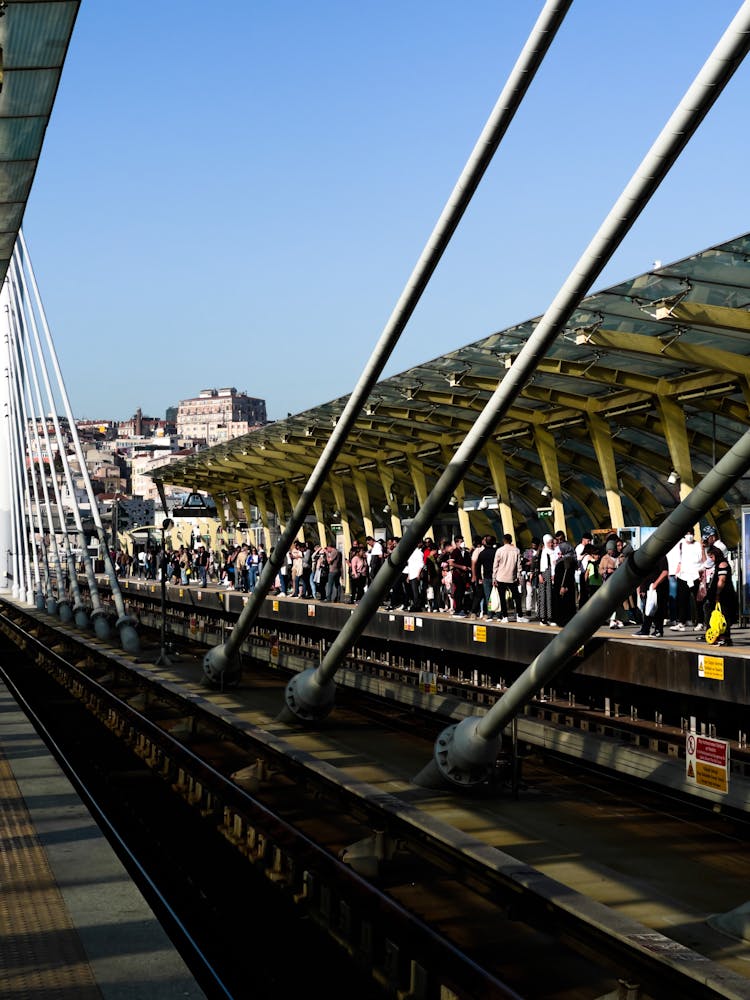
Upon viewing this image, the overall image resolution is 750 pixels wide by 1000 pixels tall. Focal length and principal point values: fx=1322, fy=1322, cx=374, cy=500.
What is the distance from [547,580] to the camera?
21.0 meters

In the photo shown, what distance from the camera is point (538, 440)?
28.3 meters

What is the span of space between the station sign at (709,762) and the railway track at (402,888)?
182 cm

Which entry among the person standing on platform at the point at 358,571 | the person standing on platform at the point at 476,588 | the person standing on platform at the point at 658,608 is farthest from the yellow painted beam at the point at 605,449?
the person standing on platform at the point at 658,608

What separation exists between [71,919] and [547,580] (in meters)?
13.6

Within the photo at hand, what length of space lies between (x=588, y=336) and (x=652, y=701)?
17.6 ft

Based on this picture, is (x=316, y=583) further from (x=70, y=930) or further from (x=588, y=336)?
(x=70, y=930)

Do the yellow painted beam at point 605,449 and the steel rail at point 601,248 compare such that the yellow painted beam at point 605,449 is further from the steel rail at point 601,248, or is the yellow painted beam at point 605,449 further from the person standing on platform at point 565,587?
the steel rail at point 601,248

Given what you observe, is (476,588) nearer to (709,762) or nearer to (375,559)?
(375,559)

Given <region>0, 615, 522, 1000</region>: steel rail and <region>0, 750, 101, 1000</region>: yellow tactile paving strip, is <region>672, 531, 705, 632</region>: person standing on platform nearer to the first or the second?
<region>0, 615, 522, 1000</region>: steel rail

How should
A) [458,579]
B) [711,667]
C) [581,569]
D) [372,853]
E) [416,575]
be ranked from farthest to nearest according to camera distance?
1. [416,575]
2. [458,579]
3. [581,569]
4. [711,667]
5. [372,853]

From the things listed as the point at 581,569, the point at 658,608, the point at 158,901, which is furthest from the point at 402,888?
the point at 581,569

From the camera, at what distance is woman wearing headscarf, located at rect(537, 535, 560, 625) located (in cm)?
2073

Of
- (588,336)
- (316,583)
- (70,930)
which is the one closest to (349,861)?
(70,930)

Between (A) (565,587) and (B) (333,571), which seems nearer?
(A) (565,587)
